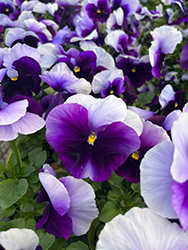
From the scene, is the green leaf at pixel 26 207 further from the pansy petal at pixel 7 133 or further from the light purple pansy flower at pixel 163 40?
the light purple pansy flower at pixel 163 40

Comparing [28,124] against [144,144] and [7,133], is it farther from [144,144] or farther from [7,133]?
[144,144]

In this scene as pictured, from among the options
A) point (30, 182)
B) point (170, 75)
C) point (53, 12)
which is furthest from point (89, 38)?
point (30, 182)

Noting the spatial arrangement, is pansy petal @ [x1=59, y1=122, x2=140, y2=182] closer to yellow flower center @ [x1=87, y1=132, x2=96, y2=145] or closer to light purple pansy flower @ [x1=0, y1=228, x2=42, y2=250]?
yellow flower center @ [x1=87, y1=132, x2=96, y2=145]

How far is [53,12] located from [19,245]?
1236 mm

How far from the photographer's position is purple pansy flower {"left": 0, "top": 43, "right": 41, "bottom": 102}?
625mm

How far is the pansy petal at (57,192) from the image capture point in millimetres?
463

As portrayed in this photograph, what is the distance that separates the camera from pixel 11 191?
0.64m

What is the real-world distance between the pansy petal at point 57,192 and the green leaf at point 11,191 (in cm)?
17

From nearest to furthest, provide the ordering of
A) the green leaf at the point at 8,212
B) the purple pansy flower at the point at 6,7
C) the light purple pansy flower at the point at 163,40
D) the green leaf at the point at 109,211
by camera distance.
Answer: the green leaf at the point at 109,211, the green leaf at the point at 8,212, the light purple pansy flower at the point at 163,40, the purple pansy flower at the point at 6,7

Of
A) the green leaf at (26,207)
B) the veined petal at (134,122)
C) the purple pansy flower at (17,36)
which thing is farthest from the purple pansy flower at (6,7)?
the veined petal at (134,122)

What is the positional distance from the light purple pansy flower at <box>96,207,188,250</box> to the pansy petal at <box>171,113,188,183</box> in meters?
0.08

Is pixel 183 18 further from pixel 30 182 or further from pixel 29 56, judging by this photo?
pixel 30 182

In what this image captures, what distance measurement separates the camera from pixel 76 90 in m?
0.65

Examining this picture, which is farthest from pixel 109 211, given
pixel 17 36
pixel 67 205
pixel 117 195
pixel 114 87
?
pixel 17 36
